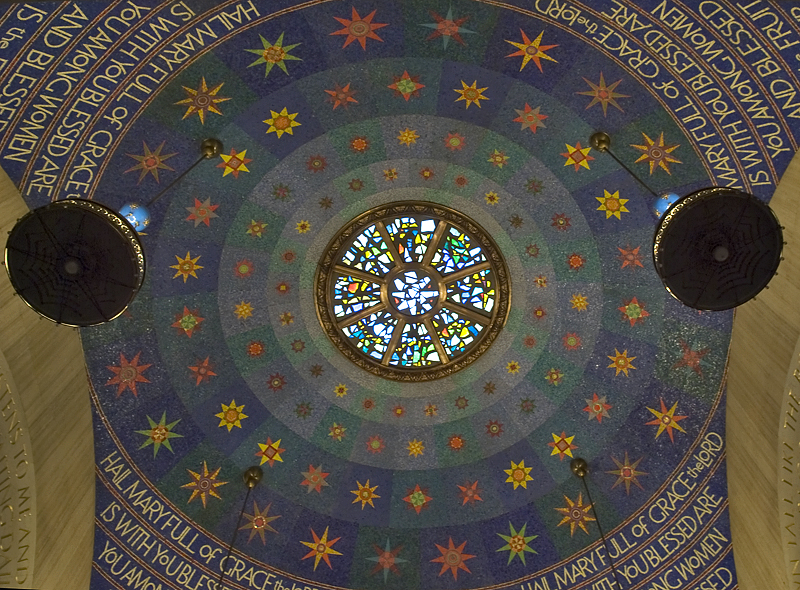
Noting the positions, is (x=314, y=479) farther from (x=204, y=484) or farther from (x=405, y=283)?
(x=405, y=283)

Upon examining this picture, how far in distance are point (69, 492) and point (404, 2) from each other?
735 cm

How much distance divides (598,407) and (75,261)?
738 cm

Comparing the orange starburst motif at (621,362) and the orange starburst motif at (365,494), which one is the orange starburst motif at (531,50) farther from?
the orange starburst motif at (365,494)

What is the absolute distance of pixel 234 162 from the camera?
11195 mm

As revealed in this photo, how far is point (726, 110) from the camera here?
9930 millimetres

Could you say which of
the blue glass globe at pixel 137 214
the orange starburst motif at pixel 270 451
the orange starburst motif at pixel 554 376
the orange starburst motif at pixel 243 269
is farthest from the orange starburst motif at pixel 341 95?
the orange starburst motif at pixel 270 451

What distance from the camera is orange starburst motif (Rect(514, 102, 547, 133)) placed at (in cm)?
1087

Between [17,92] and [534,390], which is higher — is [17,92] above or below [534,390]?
above

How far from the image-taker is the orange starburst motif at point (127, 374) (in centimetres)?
1148

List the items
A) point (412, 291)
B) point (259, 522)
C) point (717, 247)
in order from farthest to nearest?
point (412, 291)
point (259, 522)
point (717, 247)

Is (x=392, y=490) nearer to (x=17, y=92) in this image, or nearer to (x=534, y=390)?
(x=534, y=390)

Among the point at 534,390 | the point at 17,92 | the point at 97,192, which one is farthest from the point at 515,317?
the point at 17,92

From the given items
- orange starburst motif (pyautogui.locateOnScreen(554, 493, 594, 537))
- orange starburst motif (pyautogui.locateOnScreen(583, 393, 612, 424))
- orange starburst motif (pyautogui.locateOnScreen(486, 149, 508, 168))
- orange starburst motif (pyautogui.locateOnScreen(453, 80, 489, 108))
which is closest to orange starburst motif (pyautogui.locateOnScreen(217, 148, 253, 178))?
orange starburst motif (pyautogui.locateOnScreen(453, 80, 489, 108))

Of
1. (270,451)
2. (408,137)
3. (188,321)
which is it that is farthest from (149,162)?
(270,451)
